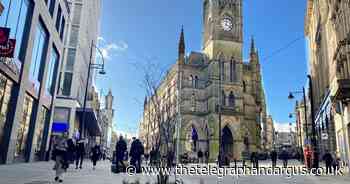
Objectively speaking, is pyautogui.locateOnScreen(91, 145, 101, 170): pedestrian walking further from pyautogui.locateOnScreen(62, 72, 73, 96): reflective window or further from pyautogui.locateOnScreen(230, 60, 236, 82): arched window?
pyautogui.locateOnScreen(230, 60, 236, 82): arched window

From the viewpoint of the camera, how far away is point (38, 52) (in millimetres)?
22391

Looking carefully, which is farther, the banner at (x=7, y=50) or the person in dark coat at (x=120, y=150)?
the person in dark coat at (x=120, y=150)

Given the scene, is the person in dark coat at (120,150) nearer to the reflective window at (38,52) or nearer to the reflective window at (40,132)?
the reflective window at (38,52)

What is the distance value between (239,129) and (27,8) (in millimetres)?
48213

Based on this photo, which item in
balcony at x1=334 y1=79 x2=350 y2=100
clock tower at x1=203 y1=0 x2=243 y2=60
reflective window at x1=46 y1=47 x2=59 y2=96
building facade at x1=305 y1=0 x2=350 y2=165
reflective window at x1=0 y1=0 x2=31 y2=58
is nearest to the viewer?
reflective window at x1=0 y1=0 x2=31 y2=58

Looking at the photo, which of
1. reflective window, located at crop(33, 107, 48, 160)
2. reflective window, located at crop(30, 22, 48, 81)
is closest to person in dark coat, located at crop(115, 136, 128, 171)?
reflective window, located at crop(30, 22, 48, 81)

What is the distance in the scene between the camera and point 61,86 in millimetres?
36562

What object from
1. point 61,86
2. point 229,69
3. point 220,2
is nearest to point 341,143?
point 61,86

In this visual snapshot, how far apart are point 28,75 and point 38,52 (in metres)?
2.97

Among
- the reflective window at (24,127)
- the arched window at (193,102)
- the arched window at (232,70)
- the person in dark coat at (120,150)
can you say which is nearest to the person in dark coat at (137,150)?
the person in dark coat at (120,150)

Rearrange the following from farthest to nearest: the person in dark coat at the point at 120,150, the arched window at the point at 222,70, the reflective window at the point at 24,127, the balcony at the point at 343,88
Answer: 1. the arched window at the point at 222,70
2. the reflective window at the point at 24,127
3. the balcony at the point at 343,88
4. the person in dark coat at the point at 120,150

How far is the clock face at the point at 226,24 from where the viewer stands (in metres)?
66.6

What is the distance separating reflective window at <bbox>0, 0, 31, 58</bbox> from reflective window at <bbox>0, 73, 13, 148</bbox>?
6.53ft

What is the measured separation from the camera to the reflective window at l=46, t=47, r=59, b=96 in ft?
88.1
